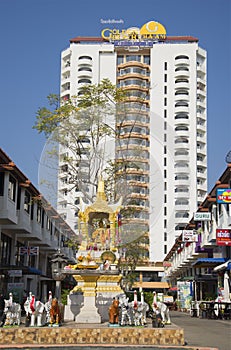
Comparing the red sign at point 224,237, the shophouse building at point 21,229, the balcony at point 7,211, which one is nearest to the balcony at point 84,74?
the shophouse building at point 21,229

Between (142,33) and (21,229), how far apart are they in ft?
223

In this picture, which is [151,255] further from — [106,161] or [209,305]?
[106,161]

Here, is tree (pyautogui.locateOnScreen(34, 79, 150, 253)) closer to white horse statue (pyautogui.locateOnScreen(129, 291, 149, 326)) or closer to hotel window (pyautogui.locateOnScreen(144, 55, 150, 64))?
white horse statue (pyautogui.locateOnScreen(129, 291, 149, 326))

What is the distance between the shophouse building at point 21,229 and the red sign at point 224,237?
33.5 ft

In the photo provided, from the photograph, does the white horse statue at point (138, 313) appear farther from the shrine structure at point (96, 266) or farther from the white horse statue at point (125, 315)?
the shrine structure at point (96, 266)

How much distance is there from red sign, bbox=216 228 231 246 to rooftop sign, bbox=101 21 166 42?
6807cm

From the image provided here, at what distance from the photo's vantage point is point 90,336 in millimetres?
16266

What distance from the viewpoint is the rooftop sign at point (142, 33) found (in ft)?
326

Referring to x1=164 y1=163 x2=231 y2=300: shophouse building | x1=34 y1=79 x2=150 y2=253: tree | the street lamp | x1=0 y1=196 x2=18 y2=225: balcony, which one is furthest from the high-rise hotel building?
the street lamp

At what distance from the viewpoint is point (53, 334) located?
53.6ft

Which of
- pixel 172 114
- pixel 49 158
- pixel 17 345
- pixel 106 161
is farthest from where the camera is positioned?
pixel 172 114

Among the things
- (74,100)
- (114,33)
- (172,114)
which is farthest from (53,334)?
(114,33)

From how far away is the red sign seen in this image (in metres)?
36.4

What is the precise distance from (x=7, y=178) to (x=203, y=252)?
905 inches
